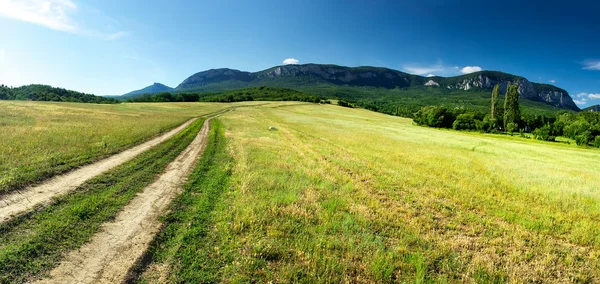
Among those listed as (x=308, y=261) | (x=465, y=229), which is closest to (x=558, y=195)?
(x=465, y=229)

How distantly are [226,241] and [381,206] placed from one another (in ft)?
21.8

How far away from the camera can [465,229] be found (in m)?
8.88

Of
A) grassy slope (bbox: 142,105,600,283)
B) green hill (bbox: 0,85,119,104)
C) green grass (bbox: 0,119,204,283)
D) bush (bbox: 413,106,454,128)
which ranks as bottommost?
grassy slope (bbox: 142,105,600,283)

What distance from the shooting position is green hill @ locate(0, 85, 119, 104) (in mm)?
130625

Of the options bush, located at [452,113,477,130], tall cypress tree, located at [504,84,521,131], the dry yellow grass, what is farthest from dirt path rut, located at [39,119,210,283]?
tall cypress tree, located at [504,84,521,131]

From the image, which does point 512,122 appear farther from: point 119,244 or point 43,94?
point 43,94

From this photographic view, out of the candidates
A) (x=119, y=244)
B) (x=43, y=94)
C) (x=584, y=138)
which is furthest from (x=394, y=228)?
(x=43, y=94)

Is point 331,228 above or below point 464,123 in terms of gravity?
below

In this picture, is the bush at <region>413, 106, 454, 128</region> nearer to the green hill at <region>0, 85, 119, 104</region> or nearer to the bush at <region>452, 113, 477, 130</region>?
the bush at <region>452, 113, 477, 130</region>

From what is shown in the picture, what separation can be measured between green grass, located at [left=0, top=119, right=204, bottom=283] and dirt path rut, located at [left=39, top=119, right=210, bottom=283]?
0.32m

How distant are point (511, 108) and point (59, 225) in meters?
110

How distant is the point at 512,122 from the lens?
263ft

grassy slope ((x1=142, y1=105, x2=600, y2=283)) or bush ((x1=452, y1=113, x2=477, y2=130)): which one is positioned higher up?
bush ((x1=452, y1=113, x2=477, y2=130))

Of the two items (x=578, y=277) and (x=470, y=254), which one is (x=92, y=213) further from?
(x=578, y=277)
